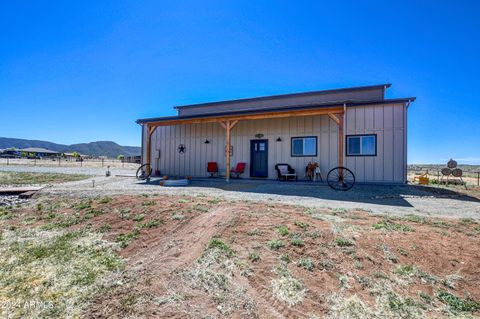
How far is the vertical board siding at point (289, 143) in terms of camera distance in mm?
9117

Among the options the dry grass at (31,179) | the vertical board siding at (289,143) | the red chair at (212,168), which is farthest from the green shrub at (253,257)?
the dry grass at (31,179)

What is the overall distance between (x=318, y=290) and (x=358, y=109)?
9.14m

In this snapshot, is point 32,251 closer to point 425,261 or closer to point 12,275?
point 12,275

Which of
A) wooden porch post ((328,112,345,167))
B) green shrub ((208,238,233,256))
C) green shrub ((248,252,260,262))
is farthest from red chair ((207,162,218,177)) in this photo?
green shrub ((248,252,260,262))

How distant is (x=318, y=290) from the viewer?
224 cm

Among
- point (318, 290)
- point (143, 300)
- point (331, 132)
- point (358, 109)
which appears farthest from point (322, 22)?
point (143, 300)

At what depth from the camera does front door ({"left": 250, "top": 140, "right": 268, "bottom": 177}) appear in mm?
11406

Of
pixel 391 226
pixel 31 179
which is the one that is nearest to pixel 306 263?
pixel 391 226

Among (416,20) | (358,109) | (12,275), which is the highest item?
(416,20)

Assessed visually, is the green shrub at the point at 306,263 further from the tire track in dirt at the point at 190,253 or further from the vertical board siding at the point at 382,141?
the vertical board siding at the point at 382,141

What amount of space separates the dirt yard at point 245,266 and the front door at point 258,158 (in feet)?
23.1

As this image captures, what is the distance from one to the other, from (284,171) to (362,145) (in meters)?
3.45

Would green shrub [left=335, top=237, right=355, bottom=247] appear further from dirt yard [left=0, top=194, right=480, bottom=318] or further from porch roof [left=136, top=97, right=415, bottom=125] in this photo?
porch roof [left=136, top=97, right=415, bottom=125]

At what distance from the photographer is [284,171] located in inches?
415
